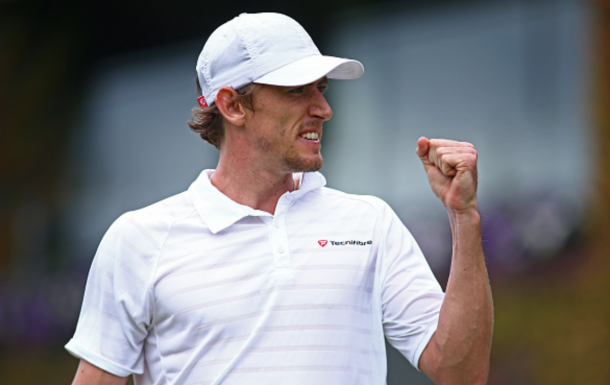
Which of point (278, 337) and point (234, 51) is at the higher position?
point (234, 51)

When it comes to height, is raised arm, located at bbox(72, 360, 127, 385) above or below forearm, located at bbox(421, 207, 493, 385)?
below

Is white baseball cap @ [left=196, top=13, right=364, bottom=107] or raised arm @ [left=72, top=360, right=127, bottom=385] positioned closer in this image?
raised arm @ [left=72, top=360, right=127, bottom=385]

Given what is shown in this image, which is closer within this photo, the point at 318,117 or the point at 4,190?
the point at 318,117

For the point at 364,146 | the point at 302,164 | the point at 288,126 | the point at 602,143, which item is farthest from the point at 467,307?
the point at 364,146

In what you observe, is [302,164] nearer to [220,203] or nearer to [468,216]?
[220,203]

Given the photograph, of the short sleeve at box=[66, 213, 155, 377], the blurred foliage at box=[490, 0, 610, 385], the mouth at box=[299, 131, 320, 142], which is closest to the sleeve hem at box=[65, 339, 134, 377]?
the short sleeve at box=[66, 213, 155, 377]

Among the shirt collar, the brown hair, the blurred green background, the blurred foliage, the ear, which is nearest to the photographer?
the shirt collar

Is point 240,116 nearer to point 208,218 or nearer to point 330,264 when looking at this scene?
point 208,218

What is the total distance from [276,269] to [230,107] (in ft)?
1.79

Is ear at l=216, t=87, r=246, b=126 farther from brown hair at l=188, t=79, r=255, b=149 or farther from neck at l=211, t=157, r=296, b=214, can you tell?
neck at l=211, t=157, r=296, b=214

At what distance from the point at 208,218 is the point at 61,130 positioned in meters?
5.35

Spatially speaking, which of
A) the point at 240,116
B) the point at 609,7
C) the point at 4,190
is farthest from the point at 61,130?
the point at 240,116

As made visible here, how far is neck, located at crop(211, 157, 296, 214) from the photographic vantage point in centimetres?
252

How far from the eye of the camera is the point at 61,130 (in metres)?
7.46
